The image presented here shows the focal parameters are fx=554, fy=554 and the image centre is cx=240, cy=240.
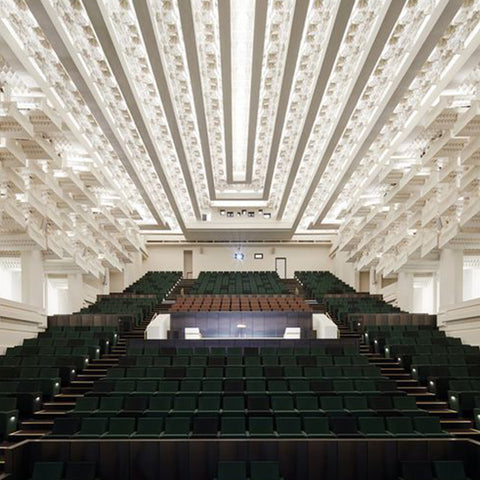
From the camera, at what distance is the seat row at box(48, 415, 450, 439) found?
6777mm

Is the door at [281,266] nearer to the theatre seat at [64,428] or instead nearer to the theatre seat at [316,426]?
the theatre seat at [316,426]

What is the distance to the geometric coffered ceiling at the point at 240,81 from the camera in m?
8.97

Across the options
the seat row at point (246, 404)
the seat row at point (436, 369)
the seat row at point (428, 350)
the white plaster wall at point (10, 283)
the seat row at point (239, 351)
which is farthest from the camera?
the white plaster wall at point (10, 283)

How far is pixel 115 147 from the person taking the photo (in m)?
14.4

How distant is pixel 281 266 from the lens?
2950 centimetres

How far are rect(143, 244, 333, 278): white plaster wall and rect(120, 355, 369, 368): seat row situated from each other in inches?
756

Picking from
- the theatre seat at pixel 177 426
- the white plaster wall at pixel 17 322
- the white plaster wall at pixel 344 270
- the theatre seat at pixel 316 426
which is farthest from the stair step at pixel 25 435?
the white plaster wall at pixel 344 270

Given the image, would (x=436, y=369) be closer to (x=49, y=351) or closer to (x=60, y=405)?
(x=60, y=405)

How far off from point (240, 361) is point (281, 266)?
1954cm

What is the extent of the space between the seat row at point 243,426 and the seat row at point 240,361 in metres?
2.98

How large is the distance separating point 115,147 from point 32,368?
666 centimetres

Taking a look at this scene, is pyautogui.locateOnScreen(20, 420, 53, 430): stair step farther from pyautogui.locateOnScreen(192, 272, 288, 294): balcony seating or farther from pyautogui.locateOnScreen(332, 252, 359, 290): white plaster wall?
pyautogui.locateOnScreen(332, 252, 359, 290): white plaster wall

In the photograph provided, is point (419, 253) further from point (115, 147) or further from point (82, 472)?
point (82, 472)

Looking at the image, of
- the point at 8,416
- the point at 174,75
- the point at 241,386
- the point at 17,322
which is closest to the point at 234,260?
the point at 17,322
